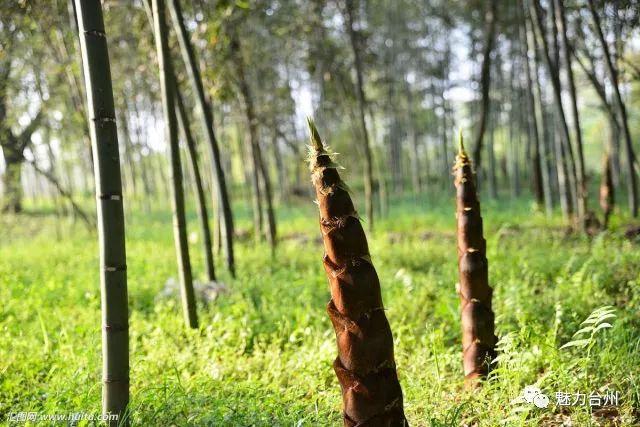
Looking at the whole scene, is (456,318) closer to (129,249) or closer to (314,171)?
(314,171)

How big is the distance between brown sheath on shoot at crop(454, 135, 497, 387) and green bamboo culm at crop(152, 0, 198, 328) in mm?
2059

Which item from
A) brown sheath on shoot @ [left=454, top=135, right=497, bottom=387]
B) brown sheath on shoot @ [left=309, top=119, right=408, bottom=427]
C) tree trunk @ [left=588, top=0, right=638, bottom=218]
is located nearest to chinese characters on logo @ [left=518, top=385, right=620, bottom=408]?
brown sheath on shoot @ [left=454, top=135, right=497, bottom=387]

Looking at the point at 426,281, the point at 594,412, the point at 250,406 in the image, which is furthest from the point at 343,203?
the point at 426,281

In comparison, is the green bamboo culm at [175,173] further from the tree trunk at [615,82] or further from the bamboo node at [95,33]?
the tree trunk at [615,82]

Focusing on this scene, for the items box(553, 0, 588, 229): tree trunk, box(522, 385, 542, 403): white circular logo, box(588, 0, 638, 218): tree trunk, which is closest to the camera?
box(522, 385, 542, 403): white circular logo

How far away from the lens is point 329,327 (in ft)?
12.8

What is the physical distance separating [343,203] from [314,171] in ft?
0.56

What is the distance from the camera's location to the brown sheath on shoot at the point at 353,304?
1852 mm

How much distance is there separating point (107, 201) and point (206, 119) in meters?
3.09

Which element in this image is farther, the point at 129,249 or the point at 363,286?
the point at 129,249

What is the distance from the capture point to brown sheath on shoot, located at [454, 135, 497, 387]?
8.71ft

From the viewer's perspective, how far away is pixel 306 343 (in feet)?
11.7

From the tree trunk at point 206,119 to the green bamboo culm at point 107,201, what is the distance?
2.49 metres

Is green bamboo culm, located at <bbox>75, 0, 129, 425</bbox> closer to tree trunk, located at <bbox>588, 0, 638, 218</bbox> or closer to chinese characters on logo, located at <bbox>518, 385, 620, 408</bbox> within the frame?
chinese characters on logo, located at <bbox>518, 385, 620, 408</bbox>
